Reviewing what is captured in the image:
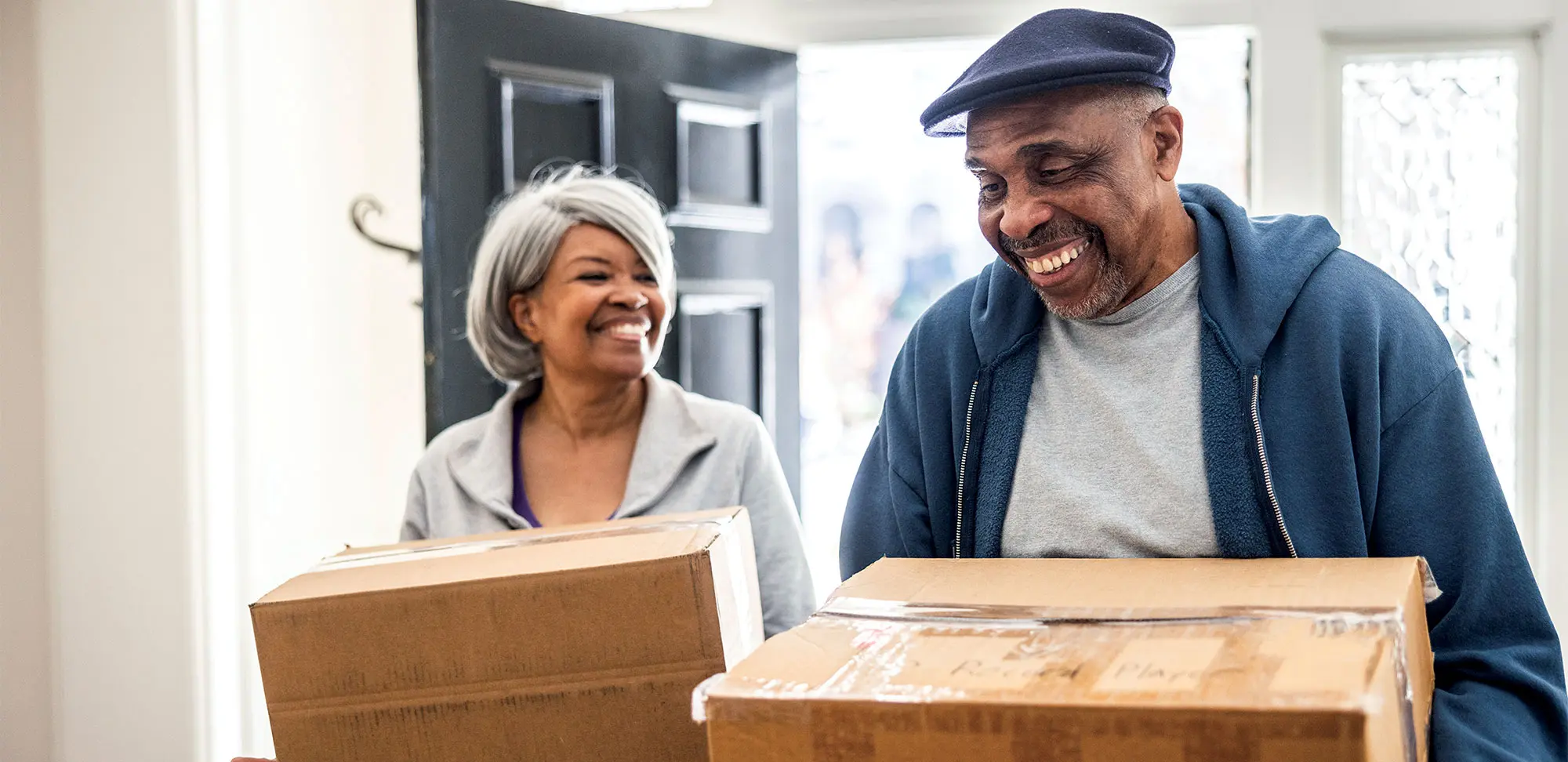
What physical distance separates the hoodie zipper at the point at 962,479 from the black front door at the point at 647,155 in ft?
4.24

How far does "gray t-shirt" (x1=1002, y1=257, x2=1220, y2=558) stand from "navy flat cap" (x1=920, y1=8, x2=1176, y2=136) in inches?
9.0

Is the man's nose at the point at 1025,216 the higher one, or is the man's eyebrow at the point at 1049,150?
the man's eyebrow at the point at 1049,150

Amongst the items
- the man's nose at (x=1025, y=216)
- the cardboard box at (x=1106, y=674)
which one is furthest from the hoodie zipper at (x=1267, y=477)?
the man's nose at (x=1025, y=216)

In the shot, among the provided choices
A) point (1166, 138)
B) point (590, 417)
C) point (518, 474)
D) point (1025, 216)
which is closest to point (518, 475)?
point (518, 474)

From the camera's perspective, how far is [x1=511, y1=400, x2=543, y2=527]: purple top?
6.40 feet

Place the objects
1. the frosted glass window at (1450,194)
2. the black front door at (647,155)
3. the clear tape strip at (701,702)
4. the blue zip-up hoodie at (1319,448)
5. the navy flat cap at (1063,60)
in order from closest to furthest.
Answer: the clear tape strip at (701,702), the blue zip-up hoodie at (1319,448), the navy flat cap at (1063,60), the black front door at (647,155), the frosted glass window at (1450,194)

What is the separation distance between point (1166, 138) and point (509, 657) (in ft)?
2.84

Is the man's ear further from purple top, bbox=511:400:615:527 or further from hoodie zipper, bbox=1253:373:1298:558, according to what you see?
purple top, bbox=511:400:615:527

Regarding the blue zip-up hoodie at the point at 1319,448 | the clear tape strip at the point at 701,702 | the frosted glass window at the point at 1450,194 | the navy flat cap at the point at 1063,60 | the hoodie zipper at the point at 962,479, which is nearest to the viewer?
the clear tape strip at the point at 701,702

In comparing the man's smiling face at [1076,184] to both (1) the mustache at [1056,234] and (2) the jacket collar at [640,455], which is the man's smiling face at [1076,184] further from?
(2) the jacket collar at [640,455]

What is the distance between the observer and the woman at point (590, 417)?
1.95 m

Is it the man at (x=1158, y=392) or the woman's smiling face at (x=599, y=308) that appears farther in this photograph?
the woman's smiling face at (x=599, y=308)

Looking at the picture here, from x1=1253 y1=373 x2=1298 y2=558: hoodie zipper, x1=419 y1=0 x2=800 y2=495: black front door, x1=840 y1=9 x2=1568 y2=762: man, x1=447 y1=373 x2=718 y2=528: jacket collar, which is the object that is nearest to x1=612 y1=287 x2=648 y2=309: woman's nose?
x1=447 y1=373 x2=718 y2=528: jacket collar

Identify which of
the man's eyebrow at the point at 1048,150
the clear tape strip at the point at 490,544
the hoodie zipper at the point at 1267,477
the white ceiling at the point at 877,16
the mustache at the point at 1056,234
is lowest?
the clear tape strip at the point at 490,544
